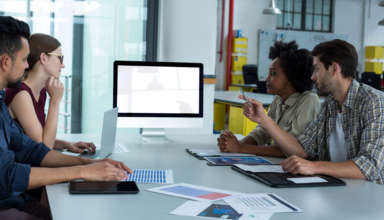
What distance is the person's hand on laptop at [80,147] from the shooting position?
2.29m

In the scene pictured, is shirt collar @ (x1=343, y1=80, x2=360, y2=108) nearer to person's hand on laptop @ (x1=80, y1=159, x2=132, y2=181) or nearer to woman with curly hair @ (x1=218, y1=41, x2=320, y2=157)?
woman with curly hair @ (x1=218, y1=41, x2=320, y2=157)

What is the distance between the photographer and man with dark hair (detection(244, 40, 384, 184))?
71.5 inches

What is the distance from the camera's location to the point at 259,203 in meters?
1.43

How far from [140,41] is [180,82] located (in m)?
1.89

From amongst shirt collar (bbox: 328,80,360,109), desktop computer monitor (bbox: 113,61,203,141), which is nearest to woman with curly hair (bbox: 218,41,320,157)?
desktop computer monitor (bbox: 113,61,203,141)

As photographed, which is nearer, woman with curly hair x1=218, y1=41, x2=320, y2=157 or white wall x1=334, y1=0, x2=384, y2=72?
woman with curly hair x1=218, y1=41, x2=320, y2=157

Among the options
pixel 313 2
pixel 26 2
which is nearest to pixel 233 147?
pixel 26 2

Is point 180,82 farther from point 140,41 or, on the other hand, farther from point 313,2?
point 313,2

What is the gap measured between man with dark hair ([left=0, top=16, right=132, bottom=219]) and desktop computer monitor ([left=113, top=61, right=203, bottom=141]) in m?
0.75

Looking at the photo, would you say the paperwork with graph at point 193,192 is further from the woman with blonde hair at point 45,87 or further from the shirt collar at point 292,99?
the shirt collar at point 292,99

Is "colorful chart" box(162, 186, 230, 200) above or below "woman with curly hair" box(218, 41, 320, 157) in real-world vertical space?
below

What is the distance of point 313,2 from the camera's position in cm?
1133

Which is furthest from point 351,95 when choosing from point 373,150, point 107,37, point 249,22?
point 249,22

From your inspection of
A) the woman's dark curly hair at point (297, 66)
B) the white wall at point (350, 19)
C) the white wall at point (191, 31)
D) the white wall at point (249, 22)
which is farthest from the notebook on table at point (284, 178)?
the white wall at point (350, 19)
